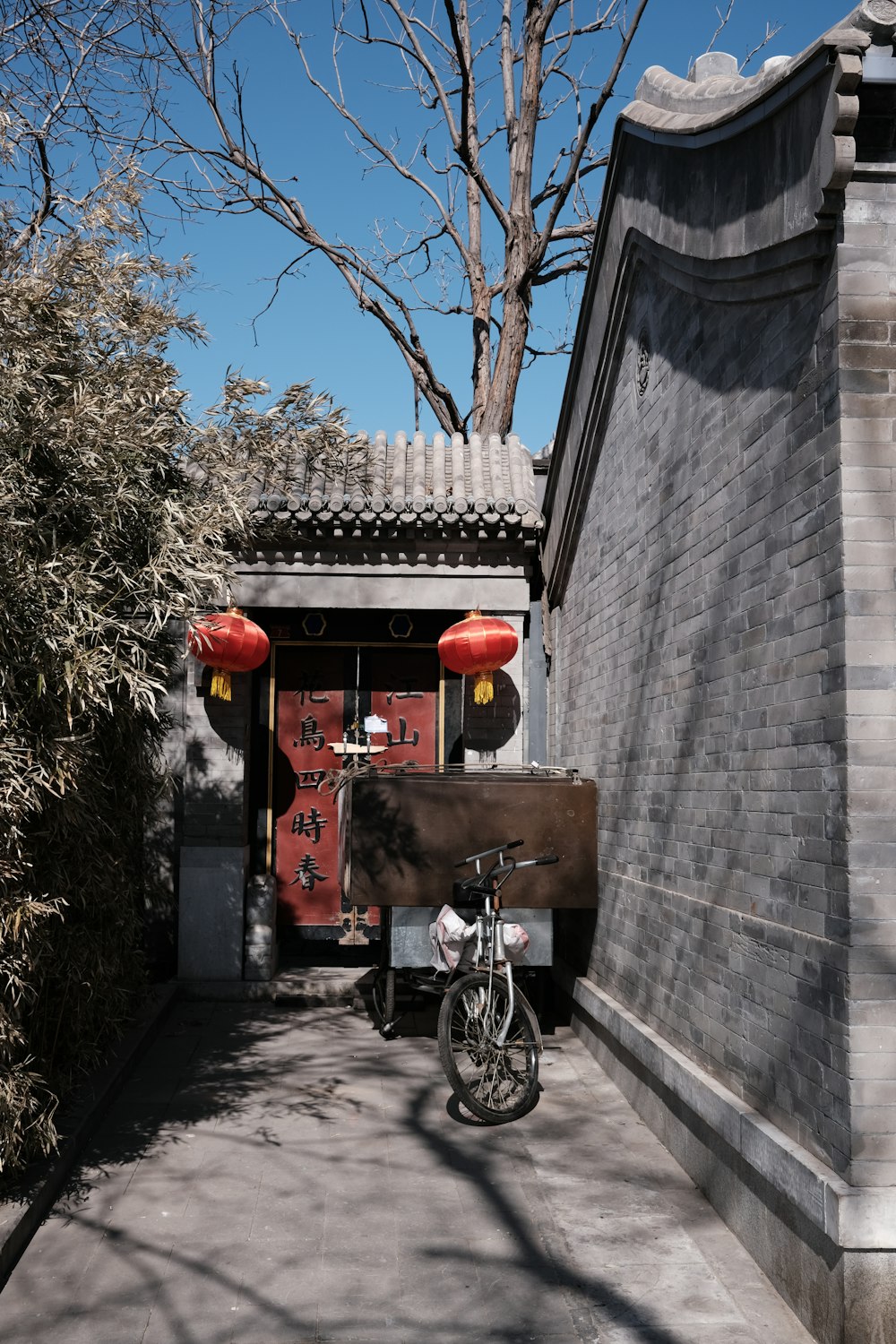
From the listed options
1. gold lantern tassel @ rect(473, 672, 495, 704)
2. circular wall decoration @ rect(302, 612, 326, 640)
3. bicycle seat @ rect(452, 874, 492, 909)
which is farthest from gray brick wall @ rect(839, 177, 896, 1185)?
circular wall decoration @ rect(302, 612, 326, 640)

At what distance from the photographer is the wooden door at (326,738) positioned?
9.49m

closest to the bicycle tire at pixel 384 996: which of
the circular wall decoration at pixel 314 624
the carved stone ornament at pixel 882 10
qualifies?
the circular wall decoration at pixel 314 624

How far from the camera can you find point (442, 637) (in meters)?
8.59

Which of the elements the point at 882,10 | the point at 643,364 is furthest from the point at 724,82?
the point at 882,10

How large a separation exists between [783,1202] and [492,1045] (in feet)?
7.47

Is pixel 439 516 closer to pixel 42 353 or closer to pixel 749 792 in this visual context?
pixel 42 353

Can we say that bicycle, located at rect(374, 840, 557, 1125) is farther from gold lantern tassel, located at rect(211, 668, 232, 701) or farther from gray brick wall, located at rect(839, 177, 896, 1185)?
gold lantern tassel, located at rect(211, 668, 232, 701)

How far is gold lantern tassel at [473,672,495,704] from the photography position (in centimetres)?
859

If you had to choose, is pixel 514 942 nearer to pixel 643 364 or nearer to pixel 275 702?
pixel 643 364

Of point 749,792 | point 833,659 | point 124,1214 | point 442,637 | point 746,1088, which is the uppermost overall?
point 442,637

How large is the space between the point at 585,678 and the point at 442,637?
1.24 m

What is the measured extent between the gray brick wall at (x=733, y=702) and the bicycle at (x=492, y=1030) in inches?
27.6

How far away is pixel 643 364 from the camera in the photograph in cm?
632

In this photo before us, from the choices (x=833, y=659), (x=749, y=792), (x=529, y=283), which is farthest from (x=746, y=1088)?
(x=529, y=283)
